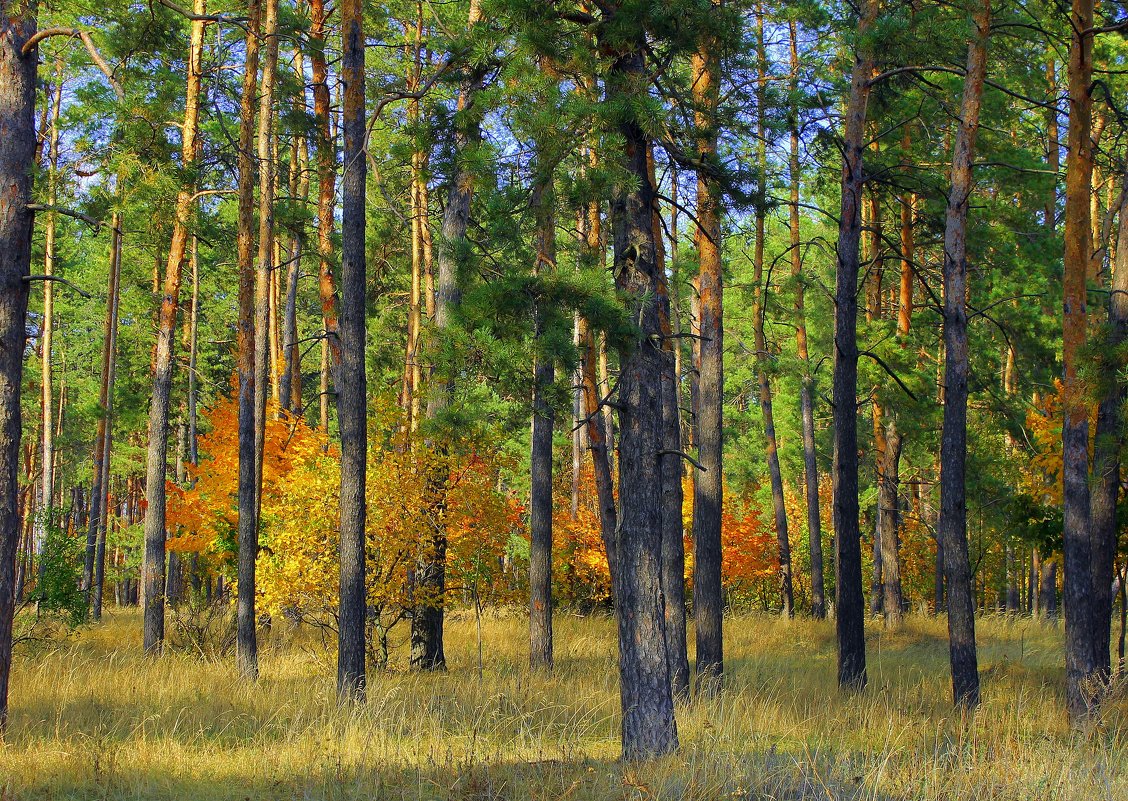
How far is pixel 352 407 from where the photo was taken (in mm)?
9953

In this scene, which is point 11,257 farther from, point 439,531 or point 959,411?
point 959,411

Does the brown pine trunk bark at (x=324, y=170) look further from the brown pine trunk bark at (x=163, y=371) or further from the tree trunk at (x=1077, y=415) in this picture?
the tree trunk at (x=1077, y=415)

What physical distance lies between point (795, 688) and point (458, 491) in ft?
16.8

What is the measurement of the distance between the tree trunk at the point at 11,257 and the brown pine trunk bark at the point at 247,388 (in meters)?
4.40

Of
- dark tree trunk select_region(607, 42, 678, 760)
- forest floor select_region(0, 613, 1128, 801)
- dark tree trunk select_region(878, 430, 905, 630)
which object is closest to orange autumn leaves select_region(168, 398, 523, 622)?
forest floor select_region(0, 613, 1128, 801)

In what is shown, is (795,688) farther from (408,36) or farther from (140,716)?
Result: (408,36)

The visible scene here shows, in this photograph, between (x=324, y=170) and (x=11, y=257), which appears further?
(x=324, y=170)

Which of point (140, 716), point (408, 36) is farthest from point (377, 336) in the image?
point (140, 716)

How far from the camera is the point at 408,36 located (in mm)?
20203

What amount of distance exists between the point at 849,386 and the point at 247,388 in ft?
26.1

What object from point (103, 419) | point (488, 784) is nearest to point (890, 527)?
point (488, 784)

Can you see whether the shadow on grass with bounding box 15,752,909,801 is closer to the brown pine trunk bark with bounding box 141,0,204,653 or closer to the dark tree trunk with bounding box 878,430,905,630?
the brown pine trunk bark with bounding box 141,0,204,653

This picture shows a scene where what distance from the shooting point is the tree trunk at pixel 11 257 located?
25.2 feet

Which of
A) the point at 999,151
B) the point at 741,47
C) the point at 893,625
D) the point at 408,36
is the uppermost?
the point at 408,36
